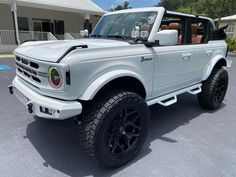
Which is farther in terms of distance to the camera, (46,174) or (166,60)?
(166,60)

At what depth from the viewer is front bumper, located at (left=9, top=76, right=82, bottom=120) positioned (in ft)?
7.15

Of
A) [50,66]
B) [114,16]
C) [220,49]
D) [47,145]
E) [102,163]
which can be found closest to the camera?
[50,66]

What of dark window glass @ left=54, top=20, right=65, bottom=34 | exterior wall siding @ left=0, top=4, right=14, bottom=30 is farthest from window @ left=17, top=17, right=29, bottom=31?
dark window glass @ left=54, top=20, right=65, bottom=34

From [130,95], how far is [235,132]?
2184 mm

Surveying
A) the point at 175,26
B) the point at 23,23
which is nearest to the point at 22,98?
the point at 175,26

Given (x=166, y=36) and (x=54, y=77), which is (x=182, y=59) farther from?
(x=54, y=77)

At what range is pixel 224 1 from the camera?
19.3 m

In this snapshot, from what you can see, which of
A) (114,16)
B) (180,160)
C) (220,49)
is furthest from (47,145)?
(220,49)

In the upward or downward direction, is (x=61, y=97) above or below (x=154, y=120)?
above

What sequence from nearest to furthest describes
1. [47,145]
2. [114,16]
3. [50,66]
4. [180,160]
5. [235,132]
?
[50,66] < [180,160] < [47,145] < [235,132] < [114,16]

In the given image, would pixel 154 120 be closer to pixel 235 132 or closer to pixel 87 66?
pixel 235 132

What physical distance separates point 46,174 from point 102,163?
670 millimetres

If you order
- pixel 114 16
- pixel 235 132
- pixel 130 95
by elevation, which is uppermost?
pixel 114 16

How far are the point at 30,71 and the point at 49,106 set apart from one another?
0.71 m
